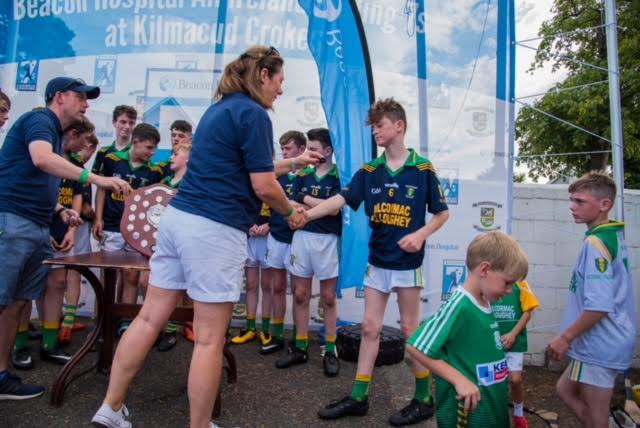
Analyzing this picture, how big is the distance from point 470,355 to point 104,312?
2514 millimetres

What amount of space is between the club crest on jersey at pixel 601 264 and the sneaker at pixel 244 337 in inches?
119

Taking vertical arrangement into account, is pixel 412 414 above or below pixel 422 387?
below

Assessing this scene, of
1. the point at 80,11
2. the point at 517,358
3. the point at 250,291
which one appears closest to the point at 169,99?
the point at 80,11

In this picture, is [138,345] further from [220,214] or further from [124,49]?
[124,49]

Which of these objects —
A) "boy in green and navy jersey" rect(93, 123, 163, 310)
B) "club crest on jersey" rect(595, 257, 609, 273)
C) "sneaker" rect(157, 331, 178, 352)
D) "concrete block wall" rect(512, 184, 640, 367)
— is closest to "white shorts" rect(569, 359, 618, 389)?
"club crest on jersey" rect(595, 257, 609, 273)

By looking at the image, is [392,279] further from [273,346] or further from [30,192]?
[30,192]

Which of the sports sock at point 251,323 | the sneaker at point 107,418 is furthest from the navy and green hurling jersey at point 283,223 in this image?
the sneaker at point 107,418

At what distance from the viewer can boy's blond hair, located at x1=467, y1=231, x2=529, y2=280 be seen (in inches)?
74.4

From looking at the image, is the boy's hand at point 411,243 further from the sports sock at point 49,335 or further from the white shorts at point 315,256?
the sports sock at point 49,335

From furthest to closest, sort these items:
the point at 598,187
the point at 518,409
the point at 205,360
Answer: the point at 518,409 < the point at 598,187 < the point at 205,360

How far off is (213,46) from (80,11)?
140 cm

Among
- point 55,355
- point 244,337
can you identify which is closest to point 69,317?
point 55,355

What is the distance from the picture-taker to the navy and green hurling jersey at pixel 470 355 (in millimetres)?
1884

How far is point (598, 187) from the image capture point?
2809 millimetres
